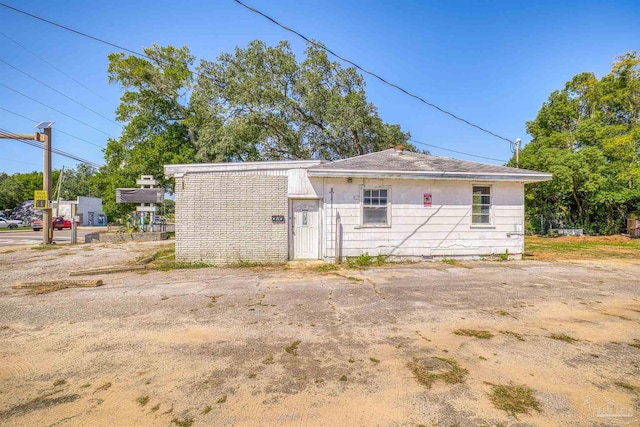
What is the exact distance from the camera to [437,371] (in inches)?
121

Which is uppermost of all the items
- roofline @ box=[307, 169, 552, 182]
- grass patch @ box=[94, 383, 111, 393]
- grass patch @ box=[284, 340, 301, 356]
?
roofline @ box=[307, 169, 552, 182]

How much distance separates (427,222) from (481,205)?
2061mm

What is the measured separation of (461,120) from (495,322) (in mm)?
12231

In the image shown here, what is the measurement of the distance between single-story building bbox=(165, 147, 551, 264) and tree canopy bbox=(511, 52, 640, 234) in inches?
492

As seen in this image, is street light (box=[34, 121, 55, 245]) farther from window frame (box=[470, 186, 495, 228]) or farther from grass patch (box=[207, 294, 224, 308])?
window frame (box=[470, 186, 495, 228])

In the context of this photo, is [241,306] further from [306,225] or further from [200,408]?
[306,225]

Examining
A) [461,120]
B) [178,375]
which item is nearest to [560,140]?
[461,120]

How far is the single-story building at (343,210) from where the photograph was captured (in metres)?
9.39

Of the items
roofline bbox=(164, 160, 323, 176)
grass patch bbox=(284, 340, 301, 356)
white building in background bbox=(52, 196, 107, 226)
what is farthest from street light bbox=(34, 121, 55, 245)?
white building in background bbox=(52, 196, 107, 226)

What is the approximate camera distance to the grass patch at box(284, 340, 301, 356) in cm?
354

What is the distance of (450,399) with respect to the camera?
103 inches

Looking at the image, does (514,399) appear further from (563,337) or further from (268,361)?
(268,361)

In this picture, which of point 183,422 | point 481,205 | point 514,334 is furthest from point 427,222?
point 183,422

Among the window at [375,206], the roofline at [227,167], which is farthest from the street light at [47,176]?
the window at [375,206]
